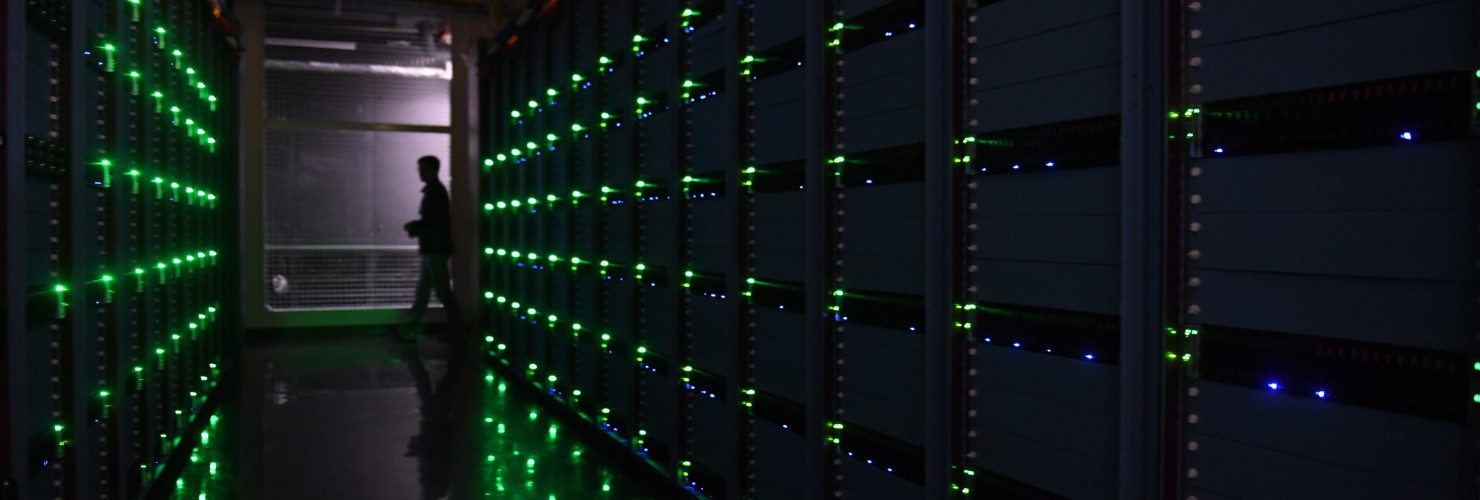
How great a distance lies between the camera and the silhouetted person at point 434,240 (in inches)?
316

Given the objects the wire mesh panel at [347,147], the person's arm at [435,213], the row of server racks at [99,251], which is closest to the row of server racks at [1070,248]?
the row of server racks at [99,251]

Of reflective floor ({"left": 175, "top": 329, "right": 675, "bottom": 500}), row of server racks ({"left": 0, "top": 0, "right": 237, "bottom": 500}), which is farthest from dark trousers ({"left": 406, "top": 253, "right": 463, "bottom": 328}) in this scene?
row of server racks ({"left": 0, "top": 0, "right": 237, "bottom": 500})

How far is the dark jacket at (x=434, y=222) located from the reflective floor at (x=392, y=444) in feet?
4.81

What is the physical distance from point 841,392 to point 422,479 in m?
1.95

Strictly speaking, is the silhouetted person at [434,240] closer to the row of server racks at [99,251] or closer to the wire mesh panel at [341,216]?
the wire mesh panel at [341,216]

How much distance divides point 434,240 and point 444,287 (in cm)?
37

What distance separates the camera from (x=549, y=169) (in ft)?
17.1

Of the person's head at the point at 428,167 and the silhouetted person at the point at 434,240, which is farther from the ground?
the person's head at the point at 428,167

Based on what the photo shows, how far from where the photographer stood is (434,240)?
8.09 meters

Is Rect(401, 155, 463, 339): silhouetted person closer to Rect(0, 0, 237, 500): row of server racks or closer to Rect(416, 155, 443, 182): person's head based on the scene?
Rect(416, 155, 443, 182): person's head

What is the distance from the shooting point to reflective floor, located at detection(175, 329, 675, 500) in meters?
3.79

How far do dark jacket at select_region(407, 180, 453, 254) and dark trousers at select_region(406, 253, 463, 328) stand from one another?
0.22ft

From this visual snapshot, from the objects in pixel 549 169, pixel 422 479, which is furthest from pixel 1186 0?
pixel 549 169

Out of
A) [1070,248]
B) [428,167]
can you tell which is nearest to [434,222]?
[428,167]
